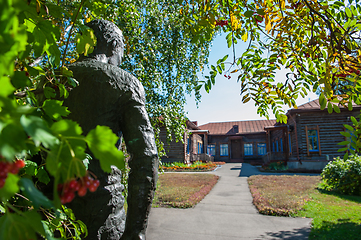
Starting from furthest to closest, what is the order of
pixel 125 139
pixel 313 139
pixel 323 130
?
1. pixel 313 139
2. pixel 323 130
3. pixel 125 139

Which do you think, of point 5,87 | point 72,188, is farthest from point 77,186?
point 5,87

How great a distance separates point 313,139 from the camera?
54.9 ft

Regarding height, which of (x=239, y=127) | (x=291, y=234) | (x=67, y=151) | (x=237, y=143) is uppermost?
(x=239, y=127)

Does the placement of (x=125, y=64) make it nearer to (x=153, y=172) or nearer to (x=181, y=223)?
(x=181, y=223)

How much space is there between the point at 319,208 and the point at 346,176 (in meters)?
3.04

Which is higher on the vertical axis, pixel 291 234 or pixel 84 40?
pixel 84 40

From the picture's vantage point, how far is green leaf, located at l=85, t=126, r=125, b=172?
443mm

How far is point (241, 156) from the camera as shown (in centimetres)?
3120

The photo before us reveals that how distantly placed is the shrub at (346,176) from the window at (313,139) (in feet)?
26.2

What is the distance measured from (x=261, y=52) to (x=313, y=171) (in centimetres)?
1554

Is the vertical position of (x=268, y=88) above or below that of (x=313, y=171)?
above

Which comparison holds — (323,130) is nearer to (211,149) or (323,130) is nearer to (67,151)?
(211,149)

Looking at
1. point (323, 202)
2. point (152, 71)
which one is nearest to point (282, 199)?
point (323, 202)

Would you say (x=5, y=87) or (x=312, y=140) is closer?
(x=5, y=87)
